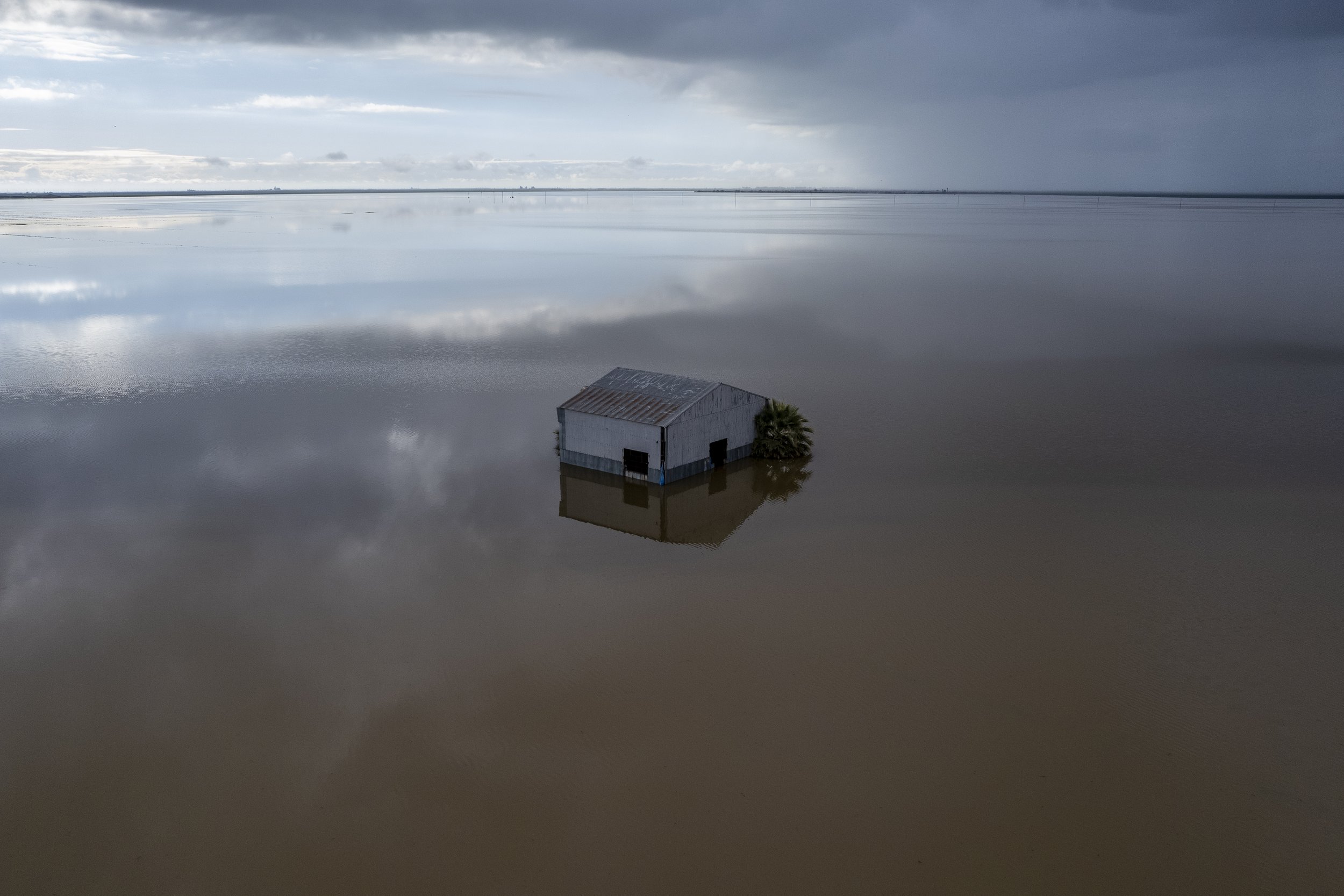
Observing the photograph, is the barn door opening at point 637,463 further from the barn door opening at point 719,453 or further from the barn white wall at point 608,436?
the barn door opening at point 719,453

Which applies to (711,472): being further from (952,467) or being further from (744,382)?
(744,382)

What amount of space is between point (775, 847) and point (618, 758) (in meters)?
3.28

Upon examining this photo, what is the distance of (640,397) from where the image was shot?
93.4 feet

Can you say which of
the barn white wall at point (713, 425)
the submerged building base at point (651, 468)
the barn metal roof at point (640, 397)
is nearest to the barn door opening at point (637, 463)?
the submerged building base at point (651, 468)

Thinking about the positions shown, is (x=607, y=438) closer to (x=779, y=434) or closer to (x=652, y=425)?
(x=652, y=425)

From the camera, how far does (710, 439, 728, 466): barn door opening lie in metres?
29.7

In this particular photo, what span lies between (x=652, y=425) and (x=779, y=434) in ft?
18.1

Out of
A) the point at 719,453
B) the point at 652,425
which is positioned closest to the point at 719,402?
the point at 719,453

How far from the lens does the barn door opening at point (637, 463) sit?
28.3 metres

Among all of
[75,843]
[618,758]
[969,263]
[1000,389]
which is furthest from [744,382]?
[969,263]

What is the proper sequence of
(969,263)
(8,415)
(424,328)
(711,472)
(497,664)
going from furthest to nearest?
(969,263) < (424,328) < (8,415) < (711,472) < (497,664)

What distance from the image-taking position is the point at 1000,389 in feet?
138

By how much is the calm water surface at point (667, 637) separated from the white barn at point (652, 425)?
1.02m

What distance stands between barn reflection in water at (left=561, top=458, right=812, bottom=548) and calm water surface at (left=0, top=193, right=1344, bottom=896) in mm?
197
